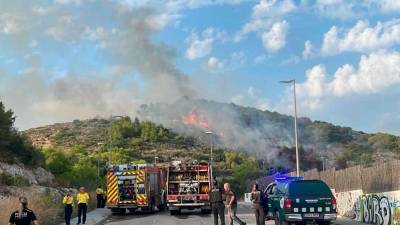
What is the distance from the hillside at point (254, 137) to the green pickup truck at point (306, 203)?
25039 mm

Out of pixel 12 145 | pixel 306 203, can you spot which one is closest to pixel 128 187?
pixel 306 203

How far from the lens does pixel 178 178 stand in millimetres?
34469

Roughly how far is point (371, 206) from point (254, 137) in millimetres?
47707

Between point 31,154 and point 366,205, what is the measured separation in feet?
126

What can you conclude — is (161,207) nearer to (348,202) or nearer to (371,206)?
(348,202)

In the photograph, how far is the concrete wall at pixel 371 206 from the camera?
64.4 feet

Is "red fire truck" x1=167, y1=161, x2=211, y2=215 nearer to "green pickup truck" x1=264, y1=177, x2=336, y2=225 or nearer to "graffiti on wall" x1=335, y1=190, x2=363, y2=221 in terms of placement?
"graffiti on wall" x1=335, y1=190, x2=363, y2=221

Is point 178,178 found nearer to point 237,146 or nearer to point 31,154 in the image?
point 31,154


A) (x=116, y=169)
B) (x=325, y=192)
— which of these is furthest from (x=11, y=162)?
(x=325, y=192)

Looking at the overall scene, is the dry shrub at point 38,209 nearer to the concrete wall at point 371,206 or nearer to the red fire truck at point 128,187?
A: the red fire truck at point 128,187

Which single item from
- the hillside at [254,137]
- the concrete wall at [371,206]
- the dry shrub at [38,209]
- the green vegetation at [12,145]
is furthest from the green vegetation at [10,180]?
the concrete wall at [371,206]

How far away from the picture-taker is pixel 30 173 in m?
51.5

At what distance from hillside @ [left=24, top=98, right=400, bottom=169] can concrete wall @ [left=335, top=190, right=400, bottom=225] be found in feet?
60.0

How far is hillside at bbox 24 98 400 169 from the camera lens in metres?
59.8
